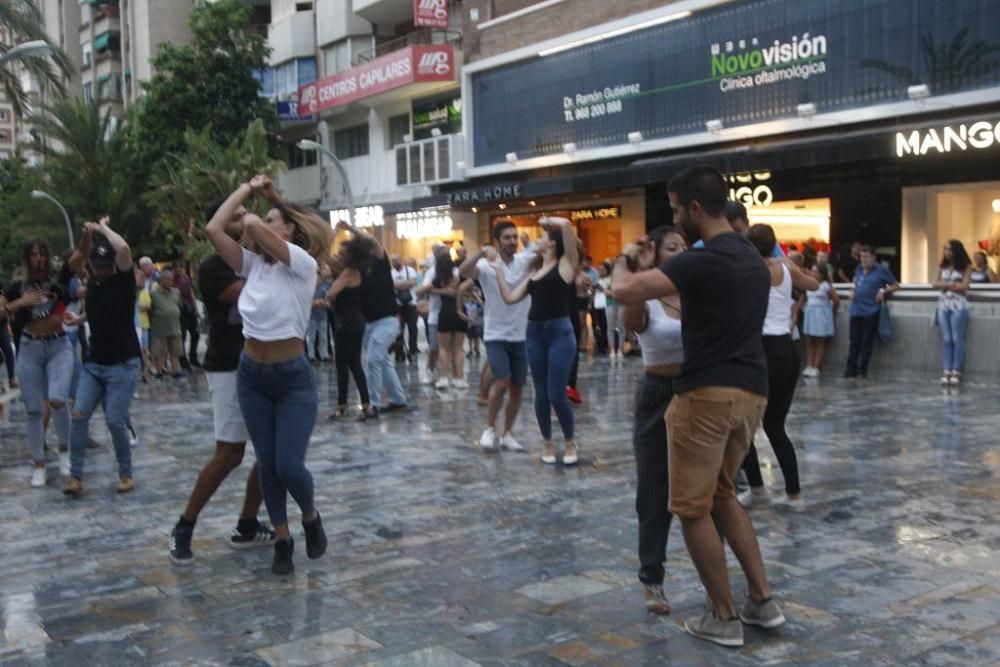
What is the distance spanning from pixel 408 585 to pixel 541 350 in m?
3.23

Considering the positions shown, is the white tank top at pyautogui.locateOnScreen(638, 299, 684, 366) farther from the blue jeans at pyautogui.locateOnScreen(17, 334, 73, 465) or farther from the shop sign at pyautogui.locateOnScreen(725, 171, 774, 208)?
the shop sign at pyautogui.locateOnScreen(725, 171, 774, 208)

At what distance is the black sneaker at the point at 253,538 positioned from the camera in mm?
6284

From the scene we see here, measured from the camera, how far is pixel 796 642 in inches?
180

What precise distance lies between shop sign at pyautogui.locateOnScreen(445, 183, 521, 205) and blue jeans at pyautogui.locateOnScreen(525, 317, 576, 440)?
67.6 feet

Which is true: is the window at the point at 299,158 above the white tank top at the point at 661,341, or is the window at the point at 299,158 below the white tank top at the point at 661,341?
above

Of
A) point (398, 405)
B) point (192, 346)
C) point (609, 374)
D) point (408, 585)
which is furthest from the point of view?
point (192, 346)

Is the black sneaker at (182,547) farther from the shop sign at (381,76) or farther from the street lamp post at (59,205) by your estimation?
the street lamp post at (59,205)

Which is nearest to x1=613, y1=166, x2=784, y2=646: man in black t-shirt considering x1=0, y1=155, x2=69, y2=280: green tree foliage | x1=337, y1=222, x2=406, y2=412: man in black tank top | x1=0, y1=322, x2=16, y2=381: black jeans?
x1=337, y1=222, x2=406, y2=412: man in black tank top

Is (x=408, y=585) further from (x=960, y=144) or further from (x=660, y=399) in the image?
(x=960, y=144)

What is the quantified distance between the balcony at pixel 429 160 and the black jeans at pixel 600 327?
40.4 feet

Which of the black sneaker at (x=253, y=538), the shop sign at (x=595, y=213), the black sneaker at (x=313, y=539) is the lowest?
the black sneaker at (x=253, y=538)

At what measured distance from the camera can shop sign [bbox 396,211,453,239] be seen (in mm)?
34625

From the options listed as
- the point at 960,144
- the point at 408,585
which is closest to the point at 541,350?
the point at 408,585

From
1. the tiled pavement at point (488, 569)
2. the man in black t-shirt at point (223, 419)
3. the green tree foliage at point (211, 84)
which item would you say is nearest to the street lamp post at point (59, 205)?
the green tree foliage at point (211, 84)
